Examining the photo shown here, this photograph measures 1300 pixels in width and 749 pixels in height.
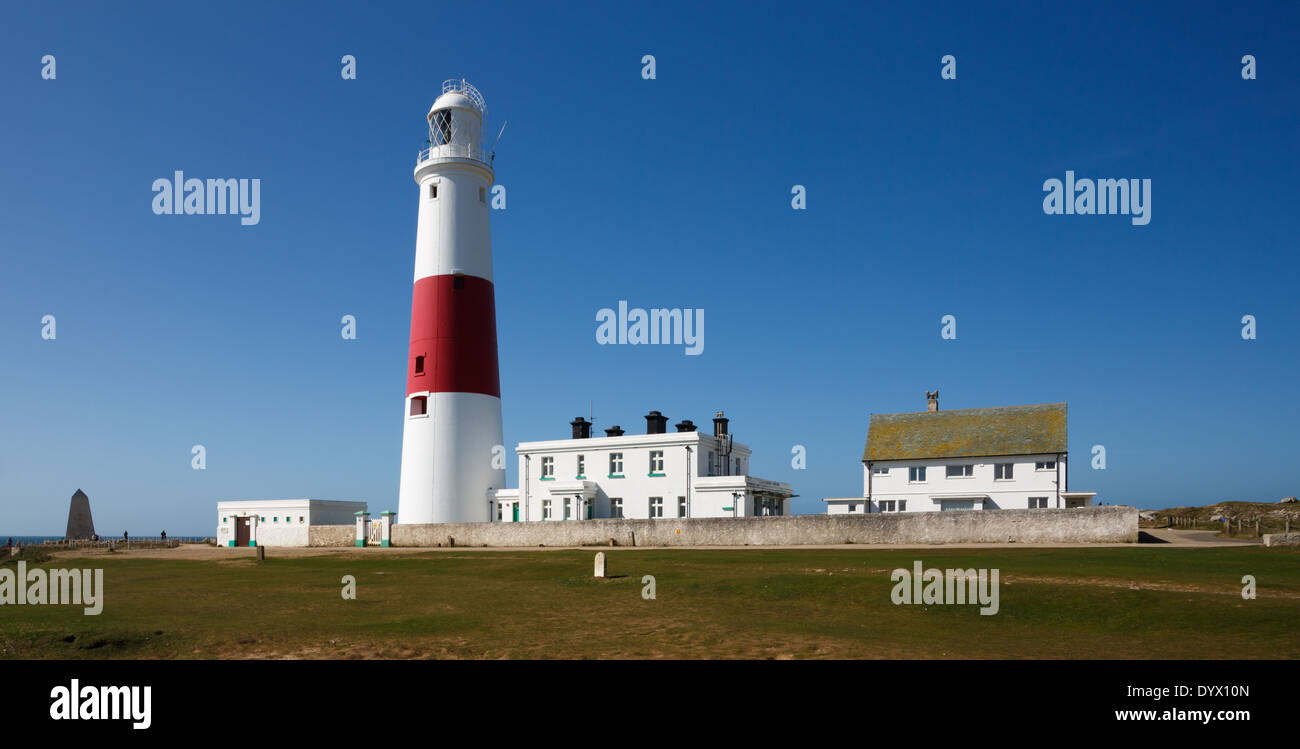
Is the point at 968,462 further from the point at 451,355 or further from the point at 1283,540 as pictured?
the point at 451,355

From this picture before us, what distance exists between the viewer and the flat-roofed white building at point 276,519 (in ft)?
184

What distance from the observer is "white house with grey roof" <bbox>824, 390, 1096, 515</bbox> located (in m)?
46.3

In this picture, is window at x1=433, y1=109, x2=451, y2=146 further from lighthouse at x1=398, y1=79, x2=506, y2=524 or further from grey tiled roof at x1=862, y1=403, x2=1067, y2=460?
grey tiled roof at x1=862, y1=403, x2=1067, y2=460

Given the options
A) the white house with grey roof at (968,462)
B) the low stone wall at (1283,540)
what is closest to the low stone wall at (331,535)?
the white house with grey roof at (968,462)

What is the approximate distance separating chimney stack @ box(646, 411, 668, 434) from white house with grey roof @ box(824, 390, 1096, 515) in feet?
38.1

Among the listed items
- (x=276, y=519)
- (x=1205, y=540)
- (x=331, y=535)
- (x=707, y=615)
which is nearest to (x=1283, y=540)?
(x=1205, y=540)

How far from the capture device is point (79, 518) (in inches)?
3654

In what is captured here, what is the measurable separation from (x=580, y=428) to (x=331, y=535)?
1693 cm

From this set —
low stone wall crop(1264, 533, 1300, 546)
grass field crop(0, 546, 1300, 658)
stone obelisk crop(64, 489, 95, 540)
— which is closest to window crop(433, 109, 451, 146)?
grass field crop(0, 546, 1300, 658)

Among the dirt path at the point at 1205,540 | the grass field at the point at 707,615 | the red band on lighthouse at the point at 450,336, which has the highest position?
the red band on lighthouse at the point at 450,336

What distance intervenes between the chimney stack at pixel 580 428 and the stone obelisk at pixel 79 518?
7020 cm

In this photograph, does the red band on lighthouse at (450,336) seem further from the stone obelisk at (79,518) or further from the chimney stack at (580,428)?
the stone obelisk at (79,518)

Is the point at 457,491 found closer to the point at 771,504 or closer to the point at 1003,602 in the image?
the point at 771,504
